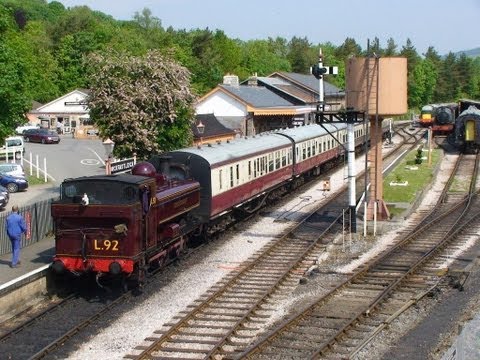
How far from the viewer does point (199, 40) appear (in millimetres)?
101062

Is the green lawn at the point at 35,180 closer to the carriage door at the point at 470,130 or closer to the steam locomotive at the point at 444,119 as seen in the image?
the carriage door at the point at 470,130

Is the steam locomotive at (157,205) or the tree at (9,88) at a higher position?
the tree at (9,88)

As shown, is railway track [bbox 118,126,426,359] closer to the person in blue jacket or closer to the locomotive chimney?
the locomotive chimney

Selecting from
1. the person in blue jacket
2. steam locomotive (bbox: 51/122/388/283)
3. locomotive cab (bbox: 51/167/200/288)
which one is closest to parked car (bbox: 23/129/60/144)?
steam locomotive (bbox: 51/122/388/283)

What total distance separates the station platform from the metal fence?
0.58 feet

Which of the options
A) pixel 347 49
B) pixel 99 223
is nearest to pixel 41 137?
pixel 99 223

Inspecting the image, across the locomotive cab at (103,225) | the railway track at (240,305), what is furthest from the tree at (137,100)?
the locomotive cab at (103,225)

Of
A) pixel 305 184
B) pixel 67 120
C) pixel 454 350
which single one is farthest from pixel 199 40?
pixel 454 350

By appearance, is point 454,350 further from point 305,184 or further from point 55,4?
point 55,4

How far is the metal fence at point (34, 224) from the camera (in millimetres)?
19328

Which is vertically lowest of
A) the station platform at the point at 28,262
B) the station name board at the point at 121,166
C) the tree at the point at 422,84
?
the station platform at the point at 28,262

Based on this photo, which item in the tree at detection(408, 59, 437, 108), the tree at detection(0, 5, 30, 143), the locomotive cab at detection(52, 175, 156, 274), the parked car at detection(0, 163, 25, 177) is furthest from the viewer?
the tree at detection(408, 59, 437, 108)

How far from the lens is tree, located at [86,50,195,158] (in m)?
26.9

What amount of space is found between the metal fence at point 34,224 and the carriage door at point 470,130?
33830mm
